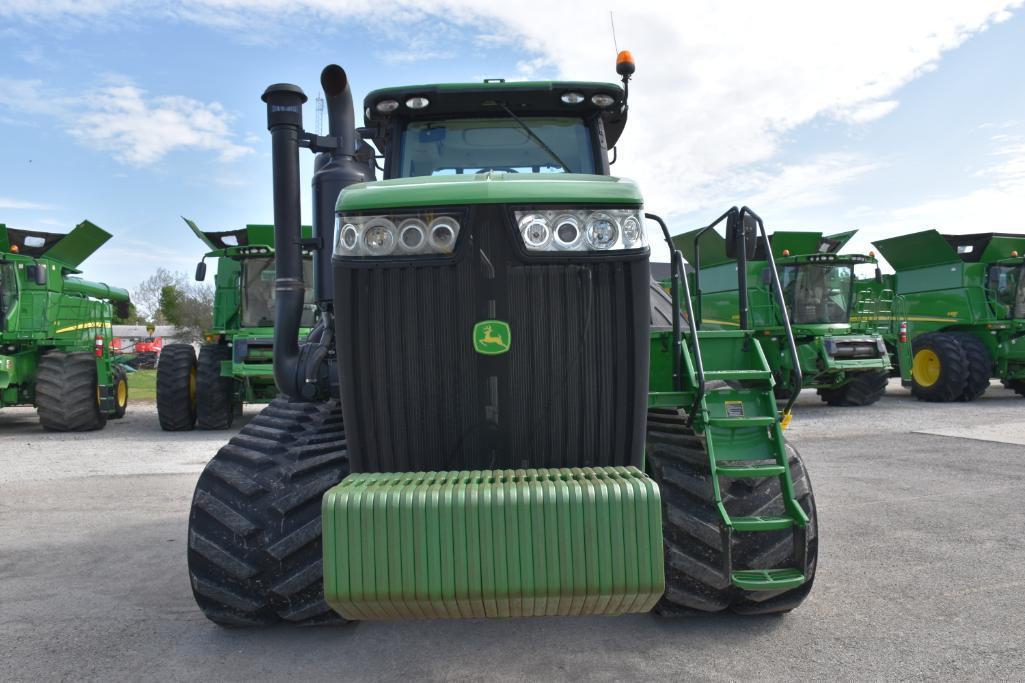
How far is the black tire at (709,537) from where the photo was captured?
3.02m

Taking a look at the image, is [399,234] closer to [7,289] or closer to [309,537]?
[309,537]

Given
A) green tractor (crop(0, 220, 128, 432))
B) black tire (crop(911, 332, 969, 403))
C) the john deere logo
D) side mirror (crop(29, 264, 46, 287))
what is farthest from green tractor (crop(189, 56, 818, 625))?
black tire (crop(911, 332, 969, 403))

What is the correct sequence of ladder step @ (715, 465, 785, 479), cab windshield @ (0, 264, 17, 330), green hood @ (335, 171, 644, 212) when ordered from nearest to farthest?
green hood @ (335, 171, 644, 212)
ladder step @ (715, 465, 785, 479)
cab windshield @ (0, 264, 17, 330)

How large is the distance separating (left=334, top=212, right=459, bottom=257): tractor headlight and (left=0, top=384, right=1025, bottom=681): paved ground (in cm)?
162

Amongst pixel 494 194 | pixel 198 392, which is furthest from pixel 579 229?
pixel 198 392

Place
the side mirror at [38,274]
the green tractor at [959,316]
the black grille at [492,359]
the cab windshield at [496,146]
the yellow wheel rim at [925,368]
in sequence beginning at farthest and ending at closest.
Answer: the yellow wheel rim at [925,368], the green tractor at [959,316], the side mirror at [38,274], the cab windshield at [496,146], the black grille at [492,359]

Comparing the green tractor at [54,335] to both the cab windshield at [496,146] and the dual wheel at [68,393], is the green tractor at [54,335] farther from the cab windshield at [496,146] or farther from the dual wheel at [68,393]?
the cab windshield at [496,146]

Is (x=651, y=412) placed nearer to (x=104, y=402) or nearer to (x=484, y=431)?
(x=484, y=431)

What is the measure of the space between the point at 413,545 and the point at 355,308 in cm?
89

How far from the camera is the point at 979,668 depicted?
2895mm

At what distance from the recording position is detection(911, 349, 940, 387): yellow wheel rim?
49.4 ft

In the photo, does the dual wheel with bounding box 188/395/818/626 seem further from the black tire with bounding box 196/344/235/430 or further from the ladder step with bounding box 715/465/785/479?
the black tire with bounding box 196/344/235/430

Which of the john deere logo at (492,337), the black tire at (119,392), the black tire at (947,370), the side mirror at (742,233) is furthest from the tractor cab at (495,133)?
the black tire at (947,370)

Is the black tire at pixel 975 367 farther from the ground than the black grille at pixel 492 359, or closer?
closer
